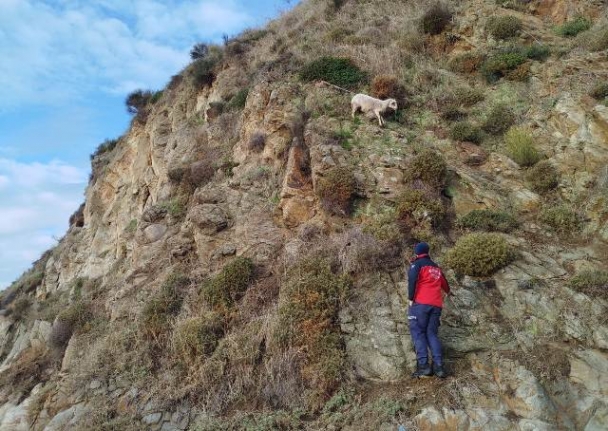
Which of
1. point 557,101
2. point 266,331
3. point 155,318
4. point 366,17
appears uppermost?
point 366,17

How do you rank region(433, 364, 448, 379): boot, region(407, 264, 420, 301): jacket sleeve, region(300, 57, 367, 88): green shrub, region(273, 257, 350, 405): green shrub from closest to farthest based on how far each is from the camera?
region(433, 364, 448, 379): boot < region(407, 264, 420, 301): jacket sleeve < region(273, 257, 350, 405): green shrub < region(300, 57, 367, 88): green shrub

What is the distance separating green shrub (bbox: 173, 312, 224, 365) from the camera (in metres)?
8.75

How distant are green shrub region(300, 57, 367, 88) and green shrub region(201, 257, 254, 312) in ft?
23.5

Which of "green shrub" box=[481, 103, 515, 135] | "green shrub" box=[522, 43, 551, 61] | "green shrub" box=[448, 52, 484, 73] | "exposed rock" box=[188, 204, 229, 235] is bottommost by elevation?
"green shrub" box=[481, 103, 515, 135]

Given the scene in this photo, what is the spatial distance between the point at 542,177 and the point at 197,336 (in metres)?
8.25

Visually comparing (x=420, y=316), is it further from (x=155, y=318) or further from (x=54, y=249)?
(x=54, y=249)

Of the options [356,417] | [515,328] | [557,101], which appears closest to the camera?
[356,417]

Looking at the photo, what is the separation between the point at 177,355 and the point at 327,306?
3.09m

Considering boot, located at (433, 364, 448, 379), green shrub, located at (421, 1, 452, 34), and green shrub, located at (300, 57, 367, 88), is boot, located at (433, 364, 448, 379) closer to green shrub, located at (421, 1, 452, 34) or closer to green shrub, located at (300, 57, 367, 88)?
green shrub, located at (300, 57, 367, 88)

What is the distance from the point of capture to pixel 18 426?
9.55 meters

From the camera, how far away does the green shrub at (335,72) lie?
14.4 meters

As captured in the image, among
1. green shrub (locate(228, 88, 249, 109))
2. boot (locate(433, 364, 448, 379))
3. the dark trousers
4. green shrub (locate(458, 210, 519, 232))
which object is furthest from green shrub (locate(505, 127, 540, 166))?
green shrub (locate(228, 88, 249, 109))

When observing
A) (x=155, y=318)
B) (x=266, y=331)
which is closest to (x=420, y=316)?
(x=266, y=331)

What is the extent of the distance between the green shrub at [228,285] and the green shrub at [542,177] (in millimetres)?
6684
